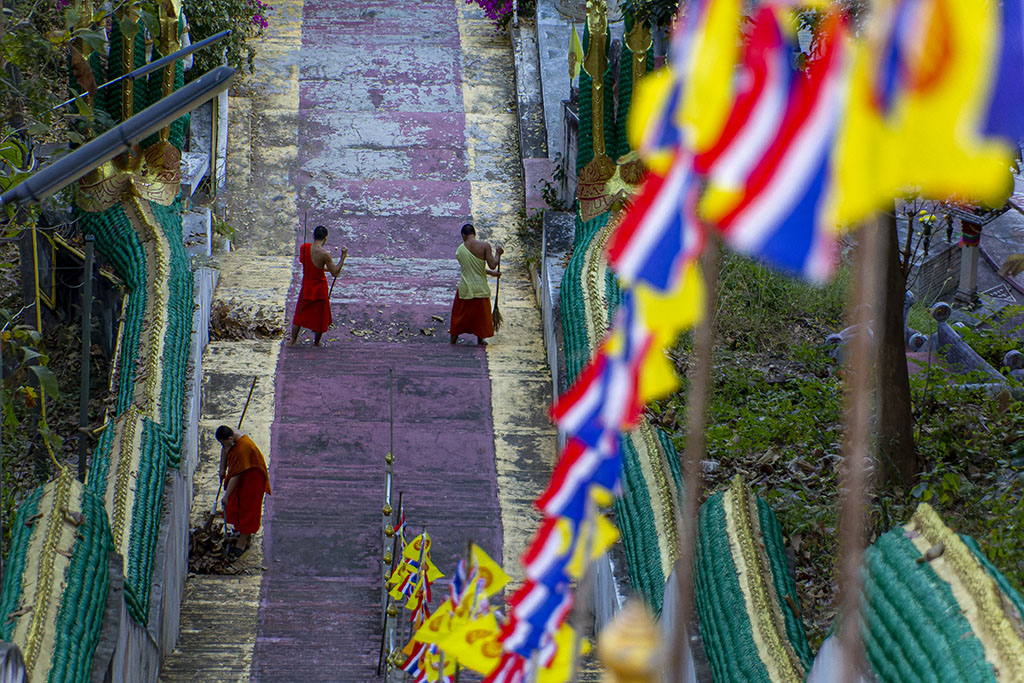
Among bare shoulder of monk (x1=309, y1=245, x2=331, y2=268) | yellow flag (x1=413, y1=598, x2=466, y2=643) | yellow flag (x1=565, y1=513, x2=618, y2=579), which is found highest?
bare shoulder of monk (x1=309, y1=245, x2=331, y2=268)

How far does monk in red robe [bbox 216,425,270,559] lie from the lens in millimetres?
8422

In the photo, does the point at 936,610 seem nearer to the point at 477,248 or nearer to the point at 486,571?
the point at 486,571

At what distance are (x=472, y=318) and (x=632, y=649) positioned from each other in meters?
9.03

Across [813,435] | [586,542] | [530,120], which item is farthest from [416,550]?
[530,120]

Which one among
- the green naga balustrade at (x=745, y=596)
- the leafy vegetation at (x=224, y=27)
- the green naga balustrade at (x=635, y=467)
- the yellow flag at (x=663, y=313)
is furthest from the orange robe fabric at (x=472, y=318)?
the yellow flag at (x=663, y=313)

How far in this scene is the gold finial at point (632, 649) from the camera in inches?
87.4

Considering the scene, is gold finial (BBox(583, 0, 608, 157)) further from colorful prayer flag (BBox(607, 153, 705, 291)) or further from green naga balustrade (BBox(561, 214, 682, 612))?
colorful prayer flag (BBox(607, 153, 705, 291))

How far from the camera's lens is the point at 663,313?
6.91ft

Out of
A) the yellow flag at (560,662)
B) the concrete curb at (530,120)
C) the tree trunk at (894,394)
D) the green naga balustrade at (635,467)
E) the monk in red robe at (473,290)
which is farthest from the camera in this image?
the concrete curb at (530,120)

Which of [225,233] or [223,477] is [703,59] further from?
[225,233]

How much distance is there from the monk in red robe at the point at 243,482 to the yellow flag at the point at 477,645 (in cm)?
428

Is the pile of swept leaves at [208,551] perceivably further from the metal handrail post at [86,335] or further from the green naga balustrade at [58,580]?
the green naga balustrade at [58,580]

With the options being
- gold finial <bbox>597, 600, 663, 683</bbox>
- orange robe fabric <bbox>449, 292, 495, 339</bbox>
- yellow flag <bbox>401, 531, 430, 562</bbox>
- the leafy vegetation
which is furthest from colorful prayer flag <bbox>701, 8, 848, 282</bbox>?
the leafy vegetation

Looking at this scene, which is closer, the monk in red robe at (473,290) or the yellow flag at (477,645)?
the yellow flag at (477,645)
